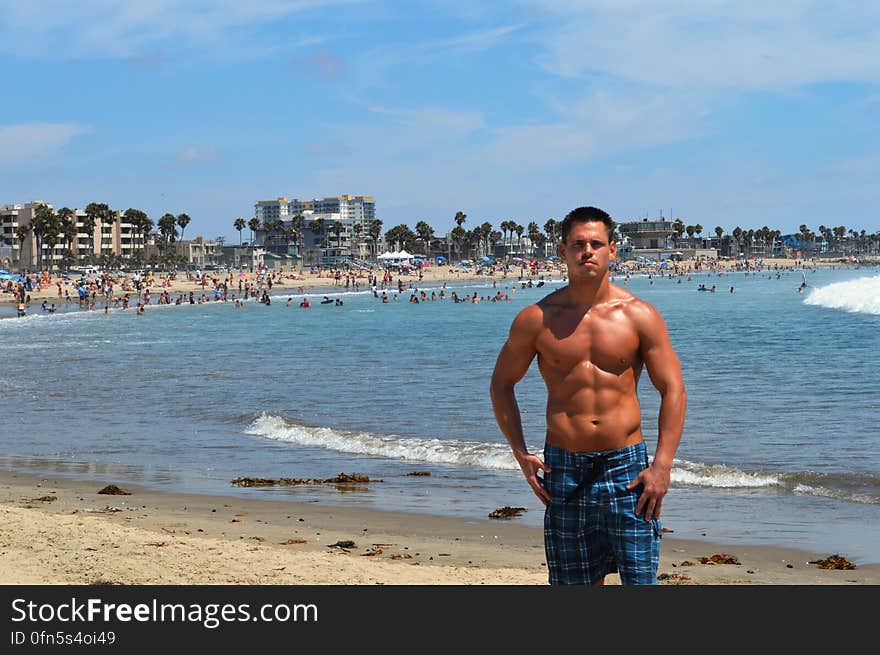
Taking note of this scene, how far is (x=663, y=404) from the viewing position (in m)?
4.19

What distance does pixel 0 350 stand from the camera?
3916cm

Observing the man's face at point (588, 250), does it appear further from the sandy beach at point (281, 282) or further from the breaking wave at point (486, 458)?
the sandy beach at point (281, 282)

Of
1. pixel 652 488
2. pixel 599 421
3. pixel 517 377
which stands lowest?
pixel 652 488

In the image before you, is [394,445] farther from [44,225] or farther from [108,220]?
[108,220]

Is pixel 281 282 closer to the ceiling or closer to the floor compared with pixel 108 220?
closer to the floor

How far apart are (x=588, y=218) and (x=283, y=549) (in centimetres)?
539

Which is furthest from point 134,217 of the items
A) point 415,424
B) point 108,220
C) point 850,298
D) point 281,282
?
point 415,424

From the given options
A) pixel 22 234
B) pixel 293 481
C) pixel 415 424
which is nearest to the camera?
pixel 293 481

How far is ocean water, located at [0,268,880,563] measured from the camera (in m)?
11.8

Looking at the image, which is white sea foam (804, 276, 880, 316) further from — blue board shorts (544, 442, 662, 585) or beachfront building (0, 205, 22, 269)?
beachfront building (0, 205, 22, 269)
